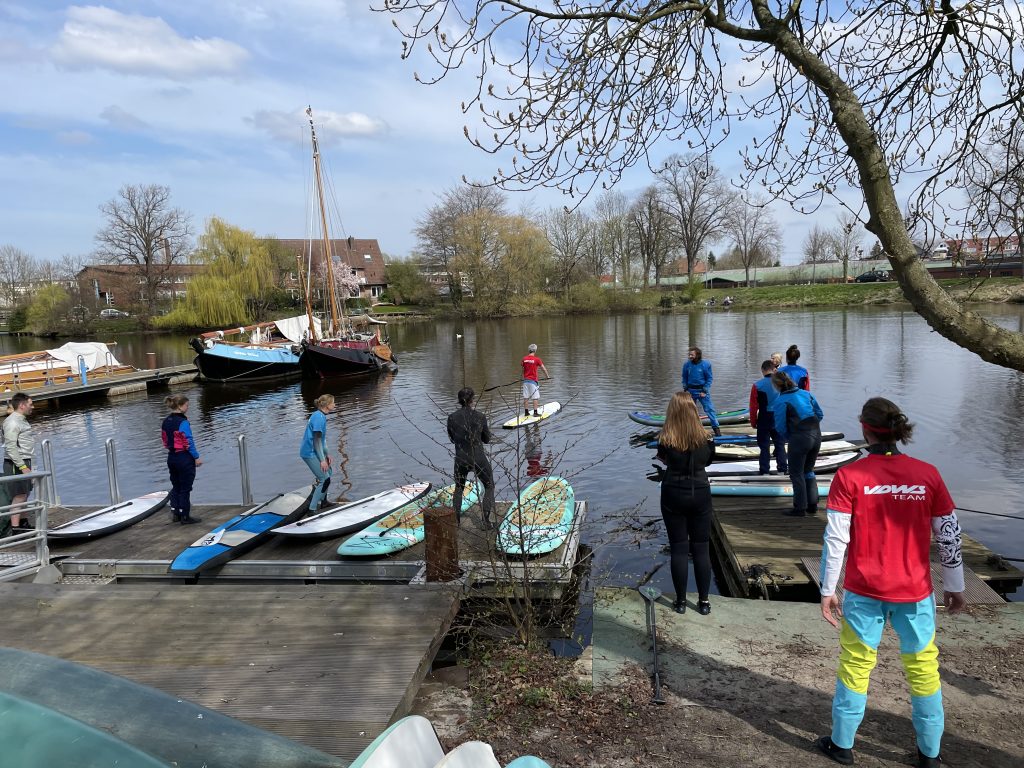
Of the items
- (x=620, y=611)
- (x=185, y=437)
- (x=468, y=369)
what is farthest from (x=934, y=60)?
(x=468, y=369)

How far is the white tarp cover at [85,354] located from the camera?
27469 millimetres

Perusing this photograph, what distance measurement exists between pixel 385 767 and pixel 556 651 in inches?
176

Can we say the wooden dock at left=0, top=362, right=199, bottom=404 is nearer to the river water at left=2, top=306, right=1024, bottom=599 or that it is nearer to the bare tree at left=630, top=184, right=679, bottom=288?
the river water at left=2, top=306, right=1024, bottom=599

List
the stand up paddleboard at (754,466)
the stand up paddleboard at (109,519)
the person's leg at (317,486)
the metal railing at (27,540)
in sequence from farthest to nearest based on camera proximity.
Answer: the stand up paddleboard at (754,466)
the person's leg at (317,486)
the stand up paddleboard at (109,519)
the metal railing at (27,540)

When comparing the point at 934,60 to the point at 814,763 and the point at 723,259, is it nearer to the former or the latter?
the point at 814,763

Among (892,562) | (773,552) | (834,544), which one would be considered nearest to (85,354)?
(773,552)

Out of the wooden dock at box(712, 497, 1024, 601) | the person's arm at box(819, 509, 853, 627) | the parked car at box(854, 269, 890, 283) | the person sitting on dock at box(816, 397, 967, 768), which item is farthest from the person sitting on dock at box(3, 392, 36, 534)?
the parked car at box(854, 269, 890, 283)

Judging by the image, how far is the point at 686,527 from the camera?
18.0ft

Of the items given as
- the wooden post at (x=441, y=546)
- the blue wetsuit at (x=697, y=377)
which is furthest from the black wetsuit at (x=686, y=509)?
the blue wetsuit at (x=697, y=377)

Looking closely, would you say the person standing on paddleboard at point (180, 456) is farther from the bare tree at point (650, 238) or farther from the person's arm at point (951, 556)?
the bare tree at point (650, 238)

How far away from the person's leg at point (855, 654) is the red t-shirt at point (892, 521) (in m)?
0.08

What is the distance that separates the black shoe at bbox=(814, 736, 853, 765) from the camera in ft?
11.6

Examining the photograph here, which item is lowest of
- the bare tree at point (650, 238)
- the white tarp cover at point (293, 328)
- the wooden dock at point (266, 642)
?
the wooden dock at point (266, 642)

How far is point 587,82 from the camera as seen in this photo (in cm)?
511
